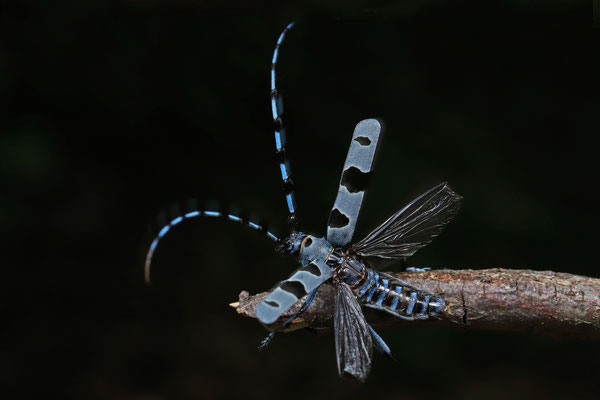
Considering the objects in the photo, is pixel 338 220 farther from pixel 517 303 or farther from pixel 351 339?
pixel 517 303

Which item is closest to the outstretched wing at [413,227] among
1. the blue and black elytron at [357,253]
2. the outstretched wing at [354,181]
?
the blue and black elytron at [357,253]

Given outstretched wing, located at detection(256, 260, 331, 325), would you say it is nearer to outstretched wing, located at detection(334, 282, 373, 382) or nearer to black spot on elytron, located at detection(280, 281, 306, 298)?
black spot on elytron, located at detection(280, 281, 306, 298)

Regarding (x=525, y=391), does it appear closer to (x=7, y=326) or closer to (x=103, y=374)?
(x=103, y=374)

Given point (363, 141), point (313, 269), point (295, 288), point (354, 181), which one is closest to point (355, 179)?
point (354, 181)

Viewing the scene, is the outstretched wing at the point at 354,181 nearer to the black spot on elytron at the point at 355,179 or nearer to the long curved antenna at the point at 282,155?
the black spot on elytron at the point at 355,179

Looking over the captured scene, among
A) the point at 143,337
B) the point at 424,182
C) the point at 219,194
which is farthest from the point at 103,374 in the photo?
the point at 424,182

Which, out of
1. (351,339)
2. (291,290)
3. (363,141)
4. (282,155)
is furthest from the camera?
(282,155)

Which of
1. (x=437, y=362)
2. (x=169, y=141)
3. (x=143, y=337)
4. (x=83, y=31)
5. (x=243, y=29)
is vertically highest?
(x=243, y=29)

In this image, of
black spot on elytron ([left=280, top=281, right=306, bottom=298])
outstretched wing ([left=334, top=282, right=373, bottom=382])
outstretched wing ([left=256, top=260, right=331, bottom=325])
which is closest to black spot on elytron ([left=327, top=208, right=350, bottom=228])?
outstretched wing ([left=256, top=260, right=331, bottom=325])
